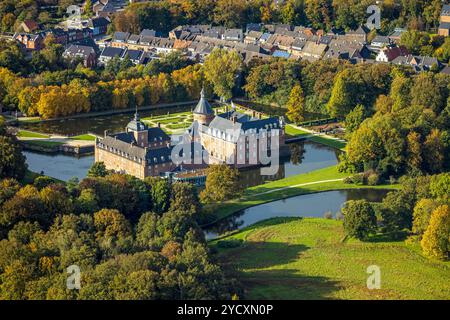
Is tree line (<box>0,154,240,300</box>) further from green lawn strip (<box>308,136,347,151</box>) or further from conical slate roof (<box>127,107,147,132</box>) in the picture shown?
green lawn strip (<box>308,136,347,151</box>)

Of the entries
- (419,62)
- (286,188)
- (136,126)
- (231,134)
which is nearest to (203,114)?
(231,134)

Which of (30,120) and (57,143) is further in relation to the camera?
(30,120)

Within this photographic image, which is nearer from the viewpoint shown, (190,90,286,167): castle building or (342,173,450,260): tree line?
(342,173,450,260): tree line

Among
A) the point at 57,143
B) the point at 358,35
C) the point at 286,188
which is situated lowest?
the point at 286,188

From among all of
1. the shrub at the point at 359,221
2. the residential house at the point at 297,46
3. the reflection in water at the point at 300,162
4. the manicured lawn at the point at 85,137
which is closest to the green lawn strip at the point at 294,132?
the reflection in water at the point at 300,162

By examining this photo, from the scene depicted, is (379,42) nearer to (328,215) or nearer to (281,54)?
(281,54)

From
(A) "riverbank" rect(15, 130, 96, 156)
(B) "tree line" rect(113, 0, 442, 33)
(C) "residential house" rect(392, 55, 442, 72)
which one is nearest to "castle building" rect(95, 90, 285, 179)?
(A) "riverbank" rect(15, 130, 96, 156)
